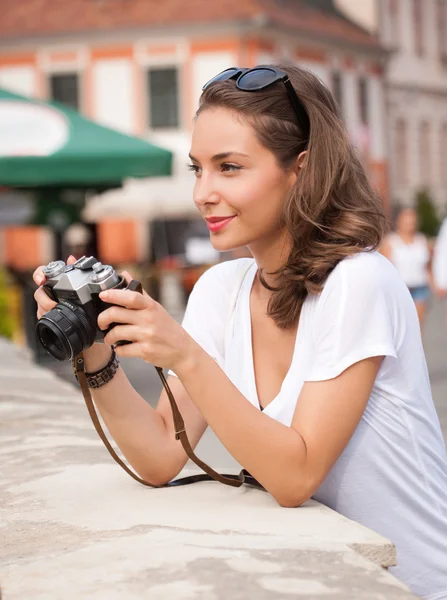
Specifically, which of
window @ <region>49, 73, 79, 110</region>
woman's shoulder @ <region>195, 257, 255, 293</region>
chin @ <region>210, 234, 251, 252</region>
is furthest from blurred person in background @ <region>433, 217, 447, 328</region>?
window @ <region>49, 73, 79, 110</region>

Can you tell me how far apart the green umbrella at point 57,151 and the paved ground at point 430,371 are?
172 centimetres

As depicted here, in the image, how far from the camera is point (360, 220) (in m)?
2.57

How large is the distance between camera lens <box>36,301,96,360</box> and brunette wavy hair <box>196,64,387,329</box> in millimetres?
465

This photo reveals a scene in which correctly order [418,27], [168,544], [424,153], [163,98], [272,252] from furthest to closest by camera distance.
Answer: [424,153] < [418,27] < [163,98] < [272,252] < [168,544]

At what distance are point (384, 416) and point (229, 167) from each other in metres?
0.61

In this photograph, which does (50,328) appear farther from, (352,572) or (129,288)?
A: (352,572)

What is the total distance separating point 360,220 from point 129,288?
0.55 metres

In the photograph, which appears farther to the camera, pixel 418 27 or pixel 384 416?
pixel 418 27

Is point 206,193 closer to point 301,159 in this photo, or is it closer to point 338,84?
point 301,159

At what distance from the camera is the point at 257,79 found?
8.54ft

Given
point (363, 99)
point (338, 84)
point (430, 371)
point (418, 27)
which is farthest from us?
point (418, 27)

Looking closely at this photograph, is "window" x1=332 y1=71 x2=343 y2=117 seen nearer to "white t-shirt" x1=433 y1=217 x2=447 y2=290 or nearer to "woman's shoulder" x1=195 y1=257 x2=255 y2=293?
"white t-shirt" x1=433 y1=217 x2=447 y2=290

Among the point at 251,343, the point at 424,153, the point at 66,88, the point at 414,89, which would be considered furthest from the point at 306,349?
the point at 424,153

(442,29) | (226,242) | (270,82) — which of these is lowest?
(226,242)
